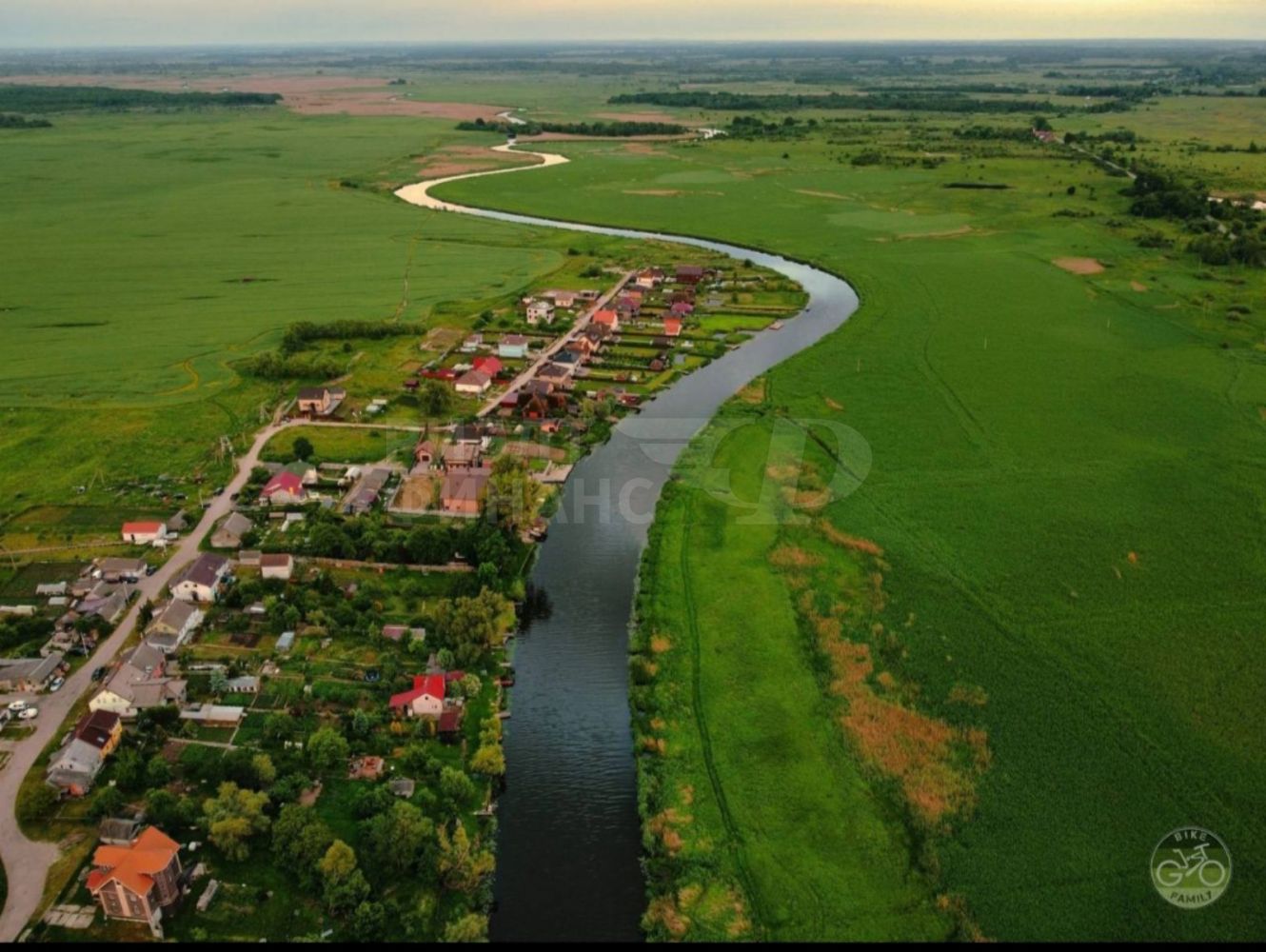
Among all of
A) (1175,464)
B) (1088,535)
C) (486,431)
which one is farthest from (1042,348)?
(486,431)

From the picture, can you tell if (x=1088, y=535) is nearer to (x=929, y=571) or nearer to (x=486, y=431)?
(x=929, y=571)

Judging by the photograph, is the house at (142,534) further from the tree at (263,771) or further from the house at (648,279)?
the house at (648,279)

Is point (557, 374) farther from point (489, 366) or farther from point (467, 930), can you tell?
point (467, 930)

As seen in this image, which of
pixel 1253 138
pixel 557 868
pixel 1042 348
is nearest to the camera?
pixel 557 868

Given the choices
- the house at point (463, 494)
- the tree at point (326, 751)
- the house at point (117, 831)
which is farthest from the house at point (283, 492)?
the house at point (117, 831)

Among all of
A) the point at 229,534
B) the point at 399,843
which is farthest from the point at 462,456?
the point at 399,843

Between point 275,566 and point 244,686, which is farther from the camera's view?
point 275,566

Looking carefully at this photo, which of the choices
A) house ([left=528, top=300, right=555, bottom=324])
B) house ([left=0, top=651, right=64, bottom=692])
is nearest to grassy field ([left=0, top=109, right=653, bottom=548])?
house ([left=528, top=300, right=555, bottom=324])
